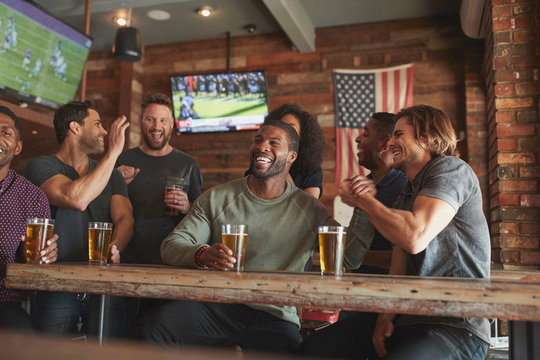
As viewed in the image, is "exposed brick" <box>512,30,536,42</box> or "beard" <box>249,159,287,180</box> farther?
"exposed brick" <box>512,30,536,42</box>

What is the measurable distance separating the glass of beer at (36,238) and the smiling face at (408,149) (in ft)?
3.77

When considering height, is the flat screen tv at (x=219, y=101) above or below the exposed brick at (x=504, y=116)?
above

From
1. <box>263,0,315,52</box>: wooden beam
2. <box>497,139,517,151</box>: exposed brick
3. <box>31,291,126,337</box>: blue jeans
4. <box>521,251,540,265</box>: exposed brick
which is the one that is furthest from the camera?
<box>263,0,315,52</box>: wooden beam

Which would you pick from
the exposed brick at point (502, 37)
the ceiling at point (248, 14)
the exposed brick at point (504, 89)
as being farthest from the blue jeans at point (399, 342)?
the ceiling at point (248, 14)

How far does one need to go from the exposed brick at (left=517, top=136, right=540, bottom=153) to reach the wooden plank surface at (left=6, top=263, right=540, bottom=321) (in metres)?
2.26

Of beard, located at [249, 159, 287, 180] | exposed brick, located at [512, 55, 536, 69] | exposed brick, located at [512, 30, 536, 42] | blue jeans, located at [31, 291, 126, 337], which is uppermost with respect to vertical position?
exposed brick, located at [512, 30, 536, 42]

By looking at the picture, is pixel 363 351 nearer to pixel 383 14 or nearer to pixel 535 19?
pixel 535 19

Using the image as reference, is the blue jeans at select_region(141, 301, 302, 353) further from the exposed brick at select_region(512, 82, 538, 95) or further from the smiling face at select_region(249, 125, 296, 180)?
the exposed brick at select_region(512, 82, 538, 95)

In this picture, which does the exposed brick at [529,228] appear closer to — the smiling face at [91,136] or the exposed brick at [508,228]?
the exposed brick at [508,228]

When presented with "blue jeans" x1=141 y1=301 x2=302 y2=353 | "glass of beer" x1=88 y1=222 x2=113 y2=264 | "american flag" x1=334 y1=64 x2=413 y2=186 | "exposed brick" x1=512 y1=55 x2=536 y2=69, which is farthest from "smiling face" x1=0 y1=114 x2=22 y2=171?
"american flag" x1=334 y1=64 x2=413 y2=186

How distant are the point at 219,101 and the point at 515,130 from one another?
308 centimetres

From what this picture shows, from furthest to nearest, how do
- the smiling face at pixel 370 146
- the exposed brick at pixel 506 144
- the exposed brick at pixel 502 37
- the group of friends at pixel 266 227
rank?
1. the exposed brick at pixel 502 37
2. the exposed brick at pixel 506 144
3. the smiling face at pixel 370 146
4. the group of friends at pixel 266 227

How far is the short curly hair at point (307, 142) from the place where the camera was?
99.9 inches

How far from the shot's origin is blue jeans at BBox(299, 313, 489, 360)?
4.15ft
